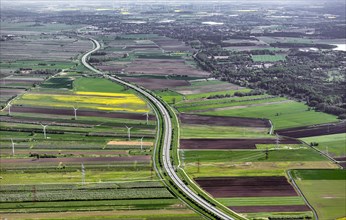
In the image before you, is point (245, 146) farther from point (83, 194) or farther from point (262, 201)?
point (83, 194)

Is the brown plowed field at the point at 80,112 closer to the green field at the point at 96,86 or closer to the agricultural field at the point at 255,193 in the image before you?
the green field at the point at 96,86

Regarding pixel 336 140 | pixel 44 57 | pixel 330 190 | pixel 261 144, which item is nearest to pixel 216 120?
pixel 261 144

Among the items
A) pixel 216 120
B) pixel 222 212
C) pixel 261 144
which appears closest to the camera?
pixel 222 212

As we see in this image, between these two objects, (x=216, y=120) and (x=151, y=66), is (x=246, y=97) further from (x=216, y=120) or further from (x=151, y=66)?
(x=151, y=66)

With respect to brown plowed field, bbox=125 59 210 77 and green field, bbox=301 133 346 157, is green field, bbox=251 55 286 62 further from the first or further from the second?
green field, bbox=301 133 346 157

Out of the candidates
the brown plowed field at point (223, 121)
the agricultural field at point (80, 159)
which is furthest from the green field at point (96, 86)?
the brown plowed field at point (223, 121)

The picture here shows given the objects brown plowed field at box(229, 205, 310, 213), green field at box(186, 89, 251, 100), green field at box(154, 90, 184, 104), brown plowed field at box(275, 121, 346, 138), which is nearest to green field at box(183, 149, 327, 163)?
brown plowed field at box(275, 121, 346, 138)

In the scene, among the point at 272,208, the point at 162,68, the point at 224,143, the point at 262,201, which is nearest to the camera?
the point at 272,208

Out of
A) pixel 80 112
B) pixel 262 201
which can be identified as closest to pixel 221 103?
pixel 80 112
